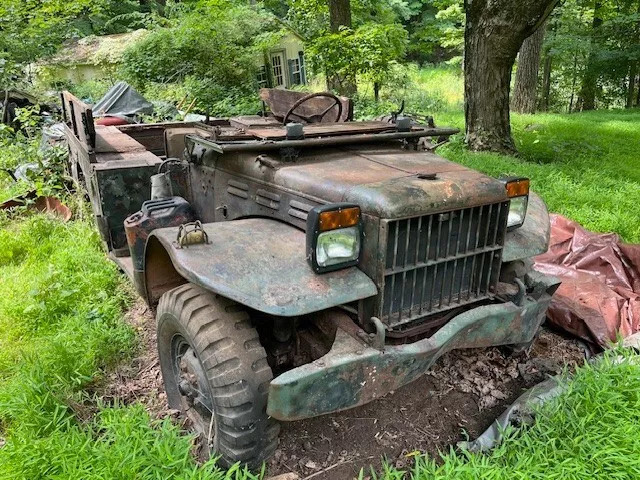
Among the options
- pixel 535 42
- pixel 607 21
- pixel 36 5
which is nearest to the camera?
pixel 535 42

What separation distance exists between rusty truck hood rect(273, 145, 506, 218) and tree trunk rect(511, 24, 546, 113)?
10089mm

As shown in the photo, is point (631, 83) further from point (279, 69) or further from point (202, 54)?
point (202, 54)

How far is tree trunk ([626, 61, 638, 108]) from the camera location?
18.4m

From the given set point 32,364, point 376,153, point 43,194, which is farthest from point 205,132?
point 43,194

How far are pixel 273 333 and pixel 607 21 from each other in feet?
66.9

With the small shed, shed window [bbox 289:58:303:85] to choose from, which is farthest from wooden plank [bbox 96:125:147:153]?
shed window [bbox 289:58:303:85]

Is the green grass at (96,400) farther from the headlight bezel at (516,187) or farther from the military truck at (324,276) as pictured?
the headlight bezel at (516,187)

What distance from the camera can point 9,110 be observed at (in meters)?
10.7

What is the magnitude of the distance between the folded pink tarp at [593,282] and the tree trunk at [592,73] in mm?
16229

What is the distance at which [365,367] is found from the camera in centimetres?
235

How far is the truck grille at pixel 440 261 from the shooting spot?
2.54 m

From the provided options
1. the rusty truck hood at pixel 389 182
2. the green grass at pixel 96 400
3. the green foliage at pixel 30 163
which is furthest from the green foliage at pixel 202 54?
the rusty truck hood at pixel 389 182

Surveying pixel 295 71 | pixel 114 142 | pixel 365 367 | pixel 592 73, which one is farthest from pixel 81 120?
pixel 592 73

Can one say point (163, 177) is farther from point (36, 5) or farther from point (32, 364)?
point (36, 5)
